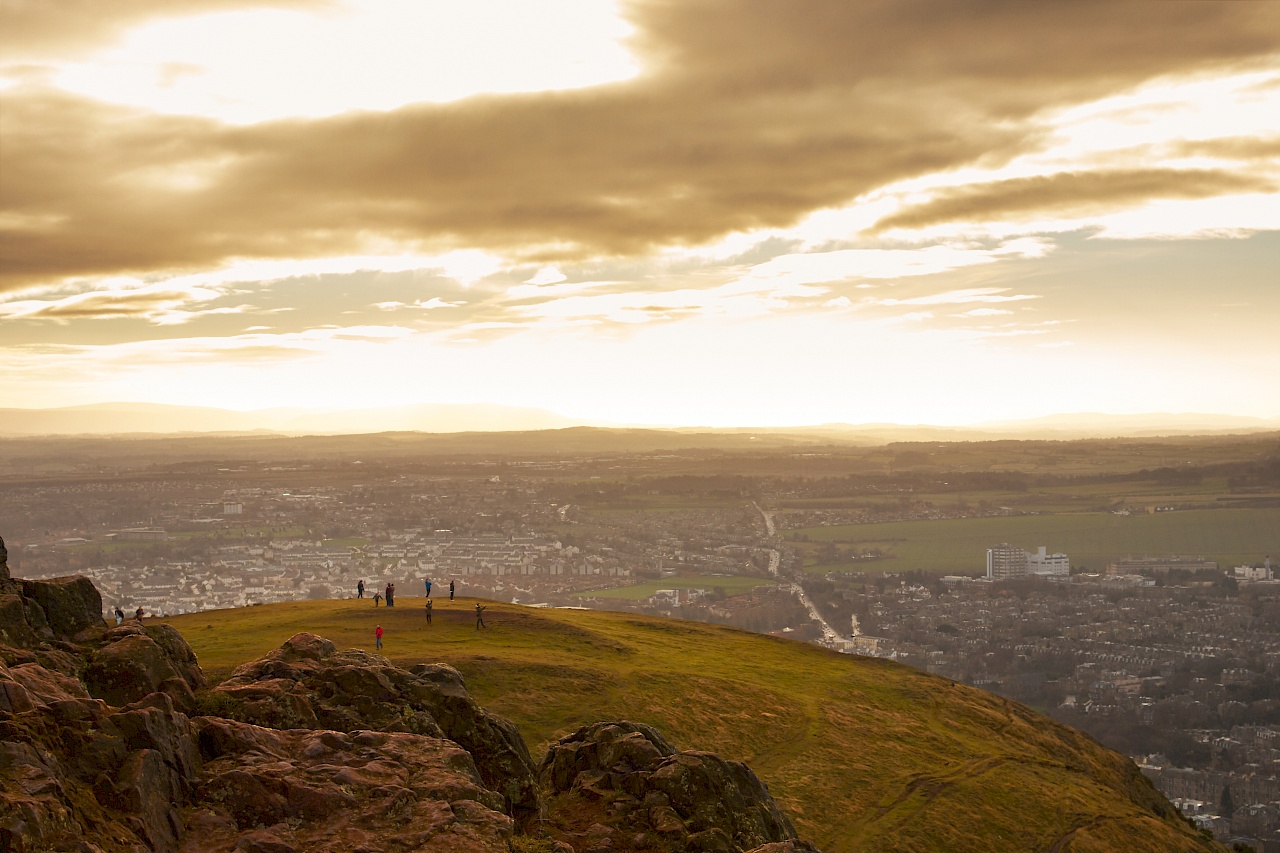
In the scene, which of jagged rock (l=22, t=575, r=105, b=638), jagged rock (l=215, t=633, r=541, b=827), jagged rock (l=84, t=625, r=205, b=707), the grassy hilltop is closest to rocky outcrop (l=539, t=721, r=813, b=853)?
jagged rock (l=215, t=633, r=541, b=827)

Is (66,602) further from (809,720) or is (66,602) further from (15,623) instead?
(809,720)

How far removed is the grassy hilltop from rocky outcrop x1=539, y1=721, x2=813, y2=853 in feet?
48.0

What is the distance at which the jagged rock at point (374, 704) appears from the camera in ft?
98.4

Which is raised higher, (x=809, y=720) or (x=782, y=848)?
(x=782, y=848)

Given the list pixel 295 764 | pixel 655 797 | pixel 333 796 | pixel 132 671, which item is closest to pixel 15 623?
pixel 132 671

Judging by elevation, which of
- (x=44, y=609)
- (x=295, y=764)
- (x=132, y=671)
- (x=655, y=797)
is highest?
(x=44, y=609)

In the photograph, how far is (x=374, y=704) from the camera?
3247 cm

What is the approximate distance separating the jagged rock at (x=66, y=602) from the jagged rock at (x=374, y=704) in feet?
17.5

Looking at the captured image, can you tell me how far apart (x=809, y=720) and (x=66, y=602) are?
51838 mm

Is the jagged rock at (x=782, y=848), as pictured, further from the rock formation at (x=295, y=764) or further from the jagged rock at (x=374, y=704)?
the jagged rock at (x=374, y=704)

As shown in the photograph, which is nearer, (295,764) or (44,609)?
(295,764)

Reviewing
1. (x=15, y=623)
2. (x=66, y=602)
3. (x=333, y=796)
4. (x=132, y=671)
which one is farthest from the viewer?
(x=66, y=602)

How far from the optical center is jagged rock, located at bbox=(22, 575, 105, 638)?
30688 millimetres

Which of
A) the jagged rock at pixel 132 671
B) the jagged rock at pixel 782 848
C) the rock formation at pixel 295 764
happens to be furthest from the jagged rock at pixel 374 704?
the jagged rock at pixel 782 848
